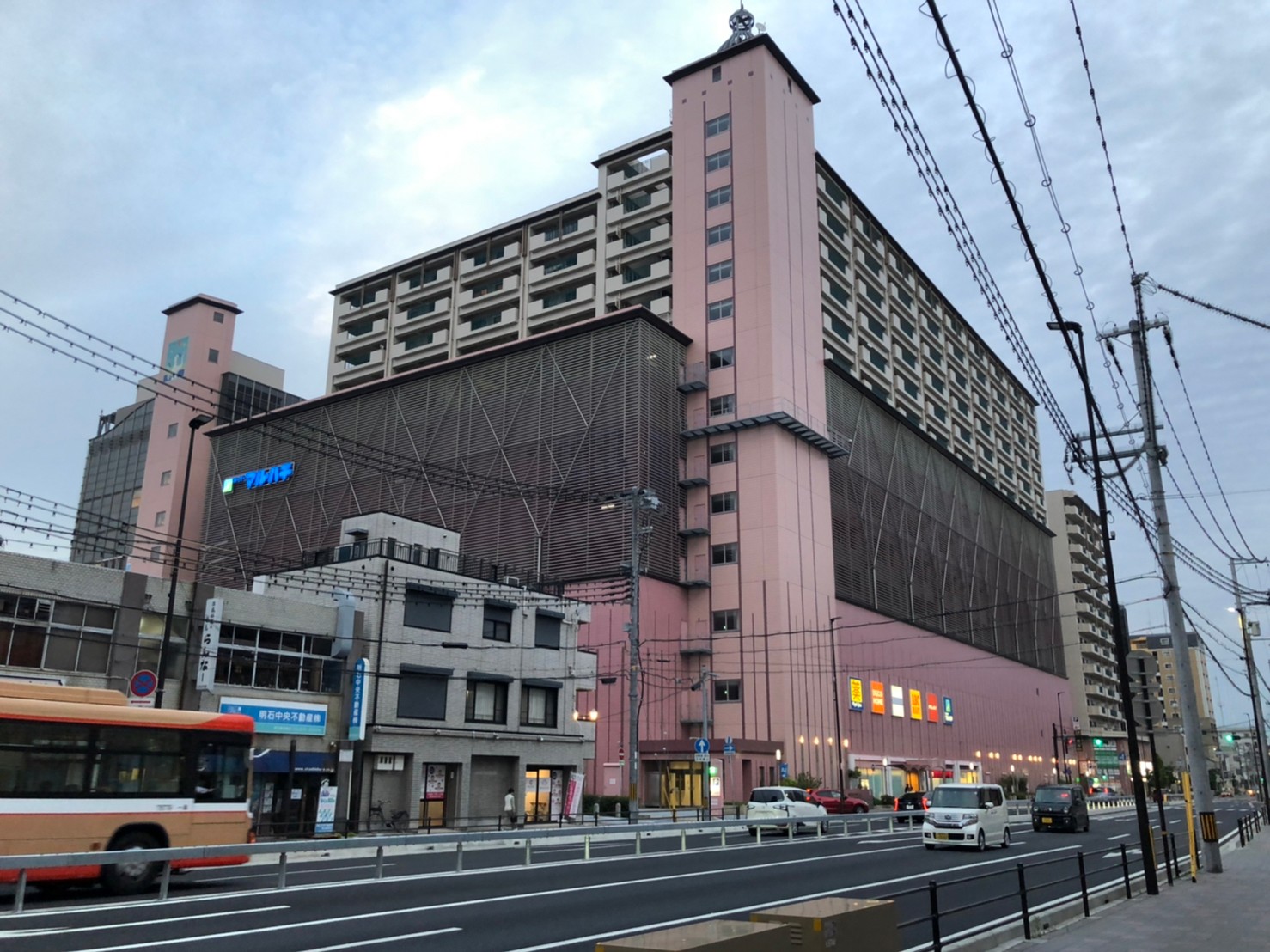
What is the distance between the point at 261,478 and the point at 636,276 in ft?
131

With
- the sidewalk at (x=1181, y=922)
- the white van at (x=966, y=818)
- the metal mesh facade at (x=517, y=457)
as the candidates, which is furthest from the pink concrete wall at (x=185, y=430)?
the sidewalk at (x=1181, y=922)

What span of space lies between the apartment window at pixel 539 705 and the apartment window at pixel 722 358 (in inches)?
1345

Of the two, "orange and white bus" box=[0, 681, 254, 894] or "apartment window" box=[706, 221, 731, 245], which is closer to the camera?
"orange and white bus" box=[0, 681, 254, 894]

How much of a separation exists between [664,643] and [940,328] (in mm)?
62052

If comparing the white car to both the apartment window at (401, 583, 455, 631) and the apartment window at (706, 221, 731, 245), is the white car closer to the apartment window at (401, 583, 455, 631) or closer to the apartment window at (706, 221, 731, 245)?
the apartment window at (401, 583, 455, 631)

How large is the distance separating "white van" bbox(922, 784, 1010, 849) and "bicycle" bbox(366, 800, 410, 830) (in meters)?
20.2

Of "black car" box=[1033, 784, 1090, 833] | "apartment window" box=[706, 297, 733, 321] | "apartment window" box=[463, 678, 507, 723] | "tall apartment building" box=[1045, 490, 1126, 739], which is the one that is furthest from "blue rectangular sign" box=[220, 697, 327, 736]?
"tall apartment building" box=[1045, 490, 1126, 739]

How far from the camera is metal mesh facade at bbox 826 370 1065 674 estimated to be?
265 ft

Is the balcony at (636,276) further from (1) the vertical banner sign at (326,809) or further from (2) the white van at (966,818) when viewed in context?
(2) the white van at (966,818)

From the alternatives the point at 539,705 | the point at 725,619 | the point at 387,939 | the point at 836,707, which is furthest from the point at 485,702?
the point at 836,707

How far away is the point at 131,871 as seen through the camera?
18625mm

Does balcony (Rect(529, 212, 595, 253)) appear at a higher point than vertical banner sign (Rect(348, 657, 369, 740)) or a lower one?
higher

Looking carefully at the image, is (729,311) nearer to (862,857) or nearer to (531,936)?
(862,857)

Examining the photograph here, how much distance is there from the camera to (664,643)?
68875 mm
